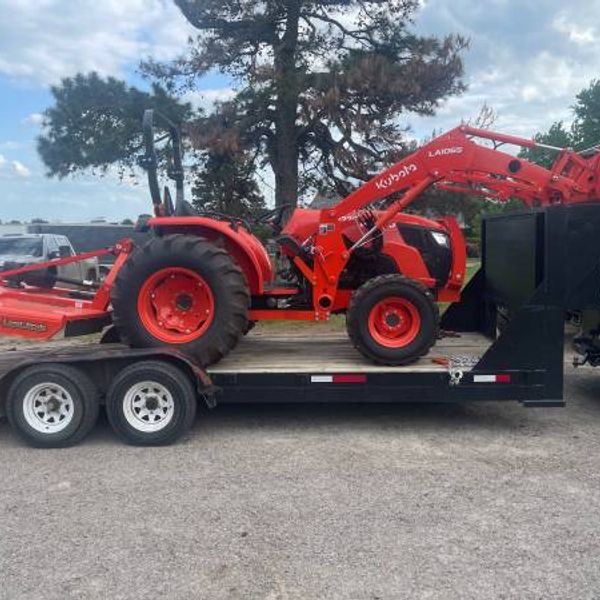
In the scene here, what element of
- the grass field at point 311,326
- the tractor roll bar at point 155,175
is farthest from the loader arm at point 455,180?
the grass field at point 311,326

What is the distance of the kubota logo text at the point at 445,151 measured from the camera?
6625mm

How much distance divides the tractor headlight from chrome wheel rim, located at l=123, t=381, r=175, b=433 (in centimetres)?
340

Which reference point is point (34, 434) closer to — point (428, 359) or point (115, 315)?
point (115, 315)

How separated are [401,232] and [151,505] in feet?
13.4

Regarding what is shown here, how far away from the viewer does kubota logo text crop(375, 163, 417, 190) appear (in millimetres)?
6668

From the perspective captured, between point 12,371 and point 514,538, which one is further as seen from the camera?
point 12,371

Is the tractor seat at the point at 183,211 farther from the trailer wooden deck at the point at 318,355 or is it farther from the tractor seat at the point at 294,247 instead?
the trailer wooden deck at the point at 318,355

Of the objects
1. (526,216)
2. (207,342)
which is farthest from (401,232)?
(207,342)

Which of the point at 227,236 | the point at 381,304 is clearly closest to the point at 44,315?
the point at 227,236

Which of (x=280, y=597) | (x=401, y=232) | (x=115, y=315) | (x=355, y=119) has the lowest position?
(x=280, y=597)

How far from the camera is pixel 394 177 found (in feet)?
21.9

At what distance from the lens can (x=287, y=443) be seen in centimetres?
586

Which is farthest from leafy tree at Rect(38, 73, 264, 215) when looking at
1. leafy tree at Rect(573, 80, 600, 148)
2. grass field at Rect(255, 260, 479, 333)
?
leafy tree at Rect(573, 80, 600, 148)

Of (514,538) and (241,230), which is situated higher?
(241,230)
